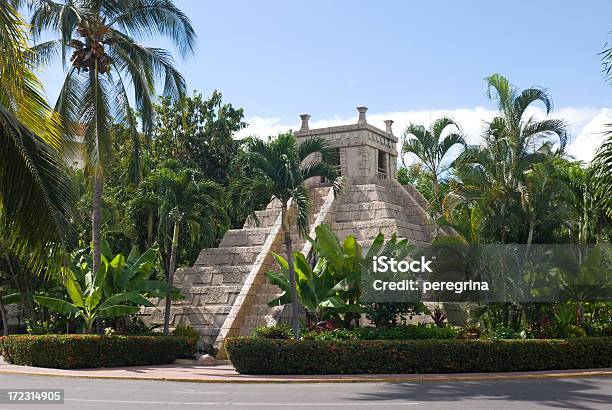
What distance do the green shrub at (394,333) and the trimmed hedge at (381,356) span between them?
0.99 meters

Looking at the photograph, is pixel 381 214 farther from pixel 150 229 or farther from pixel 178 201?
pixel 150 229

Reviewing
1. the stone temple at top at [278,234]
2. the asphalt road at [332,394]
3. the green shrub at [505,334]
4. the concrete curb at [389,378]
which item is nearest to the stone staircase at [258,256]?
the stone temple at top at [278,234]

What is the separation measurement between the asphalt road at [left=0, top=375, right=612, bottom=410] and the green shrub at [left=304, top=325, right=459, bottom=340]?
3002 millimetres

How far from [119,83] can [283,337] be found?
8768 mm

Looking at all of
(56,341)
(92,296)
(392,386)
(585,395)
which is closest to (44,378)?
(56,341)

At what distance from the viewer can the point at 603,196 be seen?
46.8 ft

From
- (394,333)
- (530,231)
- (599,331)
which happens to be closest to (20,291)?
(394,333)

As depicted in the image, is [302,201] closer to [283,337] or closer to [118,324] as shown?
[283,337]

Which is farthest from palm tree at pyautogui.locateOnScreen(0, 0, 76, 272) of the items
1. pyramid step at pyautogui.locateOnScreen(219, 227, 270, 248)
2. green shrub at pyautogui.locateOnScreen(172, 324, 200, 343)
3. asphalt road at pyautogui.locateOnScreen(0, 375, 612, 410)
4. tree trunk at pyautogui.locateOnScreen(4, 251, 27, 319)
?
pyramid step at pyautogui.locateOnScreen(219, 227, 270, 248)

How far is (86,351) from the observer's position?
66.0ft

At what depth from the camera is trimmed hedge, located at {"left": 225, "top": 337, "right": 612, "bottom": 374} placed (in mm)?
17844

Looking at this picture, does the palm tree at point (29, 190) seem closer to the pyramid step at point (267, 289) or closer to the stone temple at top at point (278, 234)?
the stone temple at top at point (278, 234)

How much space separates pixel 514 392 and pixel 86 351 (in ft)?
37.9

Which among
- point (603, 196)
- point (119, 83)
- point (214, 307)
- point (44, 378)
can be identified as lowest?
point (44, 378)
